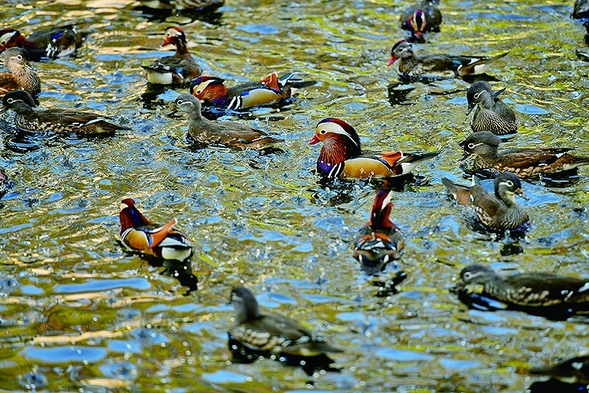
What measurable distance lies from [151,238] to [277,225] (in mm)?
1350

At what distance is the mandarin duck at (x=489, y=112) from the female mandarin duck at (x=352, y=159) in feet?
5.04

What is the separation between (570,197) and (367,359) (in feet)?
12.7

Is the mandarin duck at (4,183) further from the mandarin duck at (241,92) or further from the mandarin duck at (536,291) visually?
Answer: the mandarin duck at (536,291)

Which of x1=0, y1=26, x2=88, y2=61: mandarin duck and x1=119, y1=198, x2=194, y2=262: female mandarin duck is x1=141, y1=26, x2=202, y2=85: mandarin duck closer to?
x1=0, y1=26, x2=88, y2=61: mandarin duck

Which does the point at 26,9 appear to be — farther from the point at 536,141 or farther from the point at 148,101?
the point at 536,141

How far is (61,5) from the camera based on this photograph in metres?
16.8

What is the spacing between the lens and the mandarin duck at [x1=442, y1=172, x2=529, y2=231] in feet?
30.0

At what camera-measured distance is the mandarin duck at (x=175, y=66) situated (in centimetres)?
1356

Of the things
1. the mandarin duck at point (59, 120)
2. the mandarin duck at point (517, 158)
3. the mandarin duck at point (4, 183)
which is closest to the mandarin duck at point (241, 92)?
the mandarin duck at point (59, 120)

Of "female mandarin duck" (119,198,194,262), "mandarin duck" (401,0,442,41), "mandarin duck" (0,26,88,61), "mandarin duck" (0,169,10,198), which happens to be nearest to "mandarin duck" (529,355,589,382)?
"female mandarin duck" (119,198,194,262)

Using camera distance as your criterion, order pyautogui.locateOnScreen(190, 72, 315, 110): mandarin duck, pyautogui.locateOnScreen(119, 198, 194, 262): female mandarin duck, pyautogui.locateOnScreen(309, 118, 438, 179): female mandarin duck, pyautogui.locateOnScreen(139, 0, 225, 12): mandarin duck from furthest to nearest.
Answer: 1. pyautogui.locateOnScreen(139, 0, 225, 12): mandarin duck
2. pyautogui.locateOnScreen(190, 72, 315, 110): mandarin duck
3. pyautogui.locateOnScreen(309, 118, 438, 179): female mandarin duck
4. pyautogui.locateOnScreen(119, 198, 194, 262): female mandarin duck

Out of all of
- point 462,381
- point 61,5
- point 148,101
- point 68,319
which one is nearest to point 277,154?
point 148,101

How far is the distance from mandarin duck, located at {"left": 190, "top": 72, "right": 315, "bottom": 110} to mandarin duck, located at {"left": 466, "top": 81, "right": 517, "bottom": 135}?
260 centimetres

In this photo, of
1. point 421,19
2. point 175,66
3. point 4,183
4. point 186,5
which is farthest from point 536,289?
point 186,5
